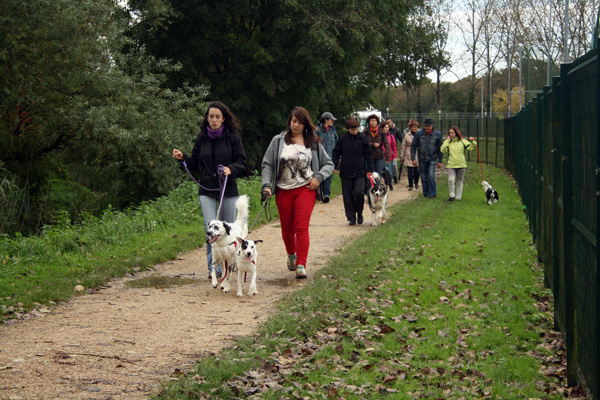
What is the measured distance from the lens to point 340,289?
832 centimetres

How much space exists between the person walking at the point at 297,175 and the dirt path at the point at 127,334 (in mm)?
646

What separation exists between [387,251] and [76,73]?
11655 mm

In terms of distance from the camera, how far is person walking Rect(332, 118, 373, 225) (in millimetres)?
13766

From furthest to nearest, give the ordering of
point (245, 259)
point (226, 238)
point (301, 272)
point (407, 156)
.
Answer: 1. point (407, 156)
2. point (301, 272)
3. point (226, 238)
4. point (245, 259)

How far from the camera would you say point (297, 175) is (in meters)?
9.10

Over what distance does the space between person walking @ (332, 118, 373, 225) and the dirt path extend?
3.92 metres

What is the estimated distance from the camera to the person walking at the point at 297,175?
909 centimetres

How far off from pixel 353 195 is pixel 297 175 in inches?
205

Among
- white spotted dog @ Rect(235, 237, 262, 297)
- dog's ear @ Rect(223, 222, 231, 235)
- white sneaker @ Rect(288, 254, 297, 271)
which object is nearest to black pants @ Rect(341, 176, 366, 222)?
white sneaker @ Rect(288, 254, 297, 271)

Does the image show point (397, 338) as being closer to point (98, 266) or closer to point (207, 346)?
point (207, 346)

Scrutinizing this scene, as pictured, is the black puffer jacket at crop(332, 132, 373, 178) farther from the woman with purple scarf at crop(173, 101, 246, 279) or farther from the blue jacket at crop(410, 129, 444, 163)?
the woman with purple scarf at crop(173, 101, 246, 279)

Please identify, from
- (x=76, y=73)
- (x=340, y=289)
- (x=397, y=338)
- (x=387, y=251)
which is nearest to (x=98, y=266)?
(x=340, y=289)

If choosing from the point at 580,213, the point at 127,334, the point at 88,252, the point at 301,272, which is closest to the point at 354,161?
the point at 301,272

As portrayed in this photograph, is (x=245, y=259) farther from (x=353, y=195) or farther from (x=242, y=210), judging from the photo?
(x=353, y=195)
